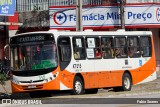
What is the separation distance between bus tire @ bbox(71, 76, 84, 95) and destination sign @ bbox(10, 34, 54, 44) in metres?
2.41

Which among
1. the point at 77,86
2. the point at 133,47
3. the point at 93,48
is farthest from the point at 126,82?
the point at 77,86

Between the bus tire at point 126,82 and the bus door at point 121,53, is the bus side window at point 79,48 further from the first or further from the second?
the bus tire at point 126,82

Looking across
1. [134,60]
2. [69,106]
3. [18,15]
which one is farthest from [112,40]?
[18,15]

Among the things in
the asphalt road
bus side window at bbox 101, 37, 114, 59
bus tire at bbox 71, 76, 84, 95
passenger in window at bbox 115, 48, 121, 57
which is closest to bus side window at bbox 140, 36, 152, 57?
passenger in window at bbox 115, 48, 121, 57

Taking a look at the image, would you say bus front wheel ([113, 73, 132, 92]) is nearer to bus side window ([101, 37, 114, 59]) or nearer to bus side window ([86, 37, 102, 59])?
bus side window ([101, 37, 114, 59])

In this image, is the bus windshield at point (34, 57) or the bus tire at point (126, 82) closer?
the bus windshield at point (34, 57)

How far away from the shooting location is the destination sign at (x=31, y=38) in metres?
24.1

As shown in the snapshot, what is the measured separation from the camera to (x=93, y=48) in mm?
26297

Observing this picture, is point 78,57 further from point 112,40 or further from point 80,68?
point 112,40

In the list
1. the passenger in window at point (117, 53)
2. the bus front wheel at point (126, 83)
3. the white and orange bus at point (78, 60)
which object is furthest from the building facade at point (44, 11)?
the passenger in window at point (117, 53)

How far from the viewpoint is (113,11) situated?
4119 cm

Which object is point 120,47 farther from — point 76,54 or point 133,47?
point 76,54

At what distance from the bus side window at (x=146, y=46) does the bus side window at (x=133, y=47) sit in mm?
359

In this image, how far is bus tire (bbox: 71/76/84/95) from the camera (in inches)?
988
